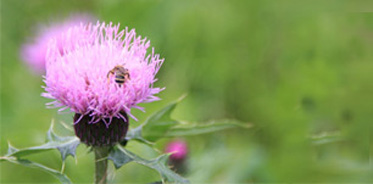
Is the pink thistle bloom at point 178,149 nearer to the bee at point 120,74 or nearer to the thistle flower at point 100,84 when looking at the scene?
the thistle flower at point 100,84

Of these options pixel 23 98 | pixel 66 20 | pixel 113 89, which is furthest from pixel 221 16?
pixel 113 89

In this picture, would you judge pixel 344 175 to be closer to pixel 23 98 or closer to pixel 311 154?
pixel 311 154

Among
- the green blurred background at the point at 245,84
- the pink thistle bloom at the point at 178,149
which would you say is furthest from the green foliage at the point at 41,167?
the pink thistle bloom at the point at 178,149

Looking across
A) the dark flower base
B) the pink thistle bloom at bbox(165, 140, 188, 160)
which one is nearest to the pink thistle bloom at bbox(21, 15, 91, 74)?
the pink thistle bloom at bbox(165, 140, 188, 160)

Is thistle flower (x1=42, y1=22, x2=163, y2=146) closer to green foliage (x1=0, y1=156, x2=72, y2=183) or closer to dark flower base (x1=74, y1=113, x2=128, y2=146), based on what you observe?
dark flower base (x1=74, y1=113, x2=128, y2=146)

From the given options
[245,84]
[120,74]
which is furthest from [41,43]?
[120,74]

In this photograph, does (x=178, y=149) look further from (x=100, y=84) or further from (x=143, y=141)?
(x=100, y=84)
